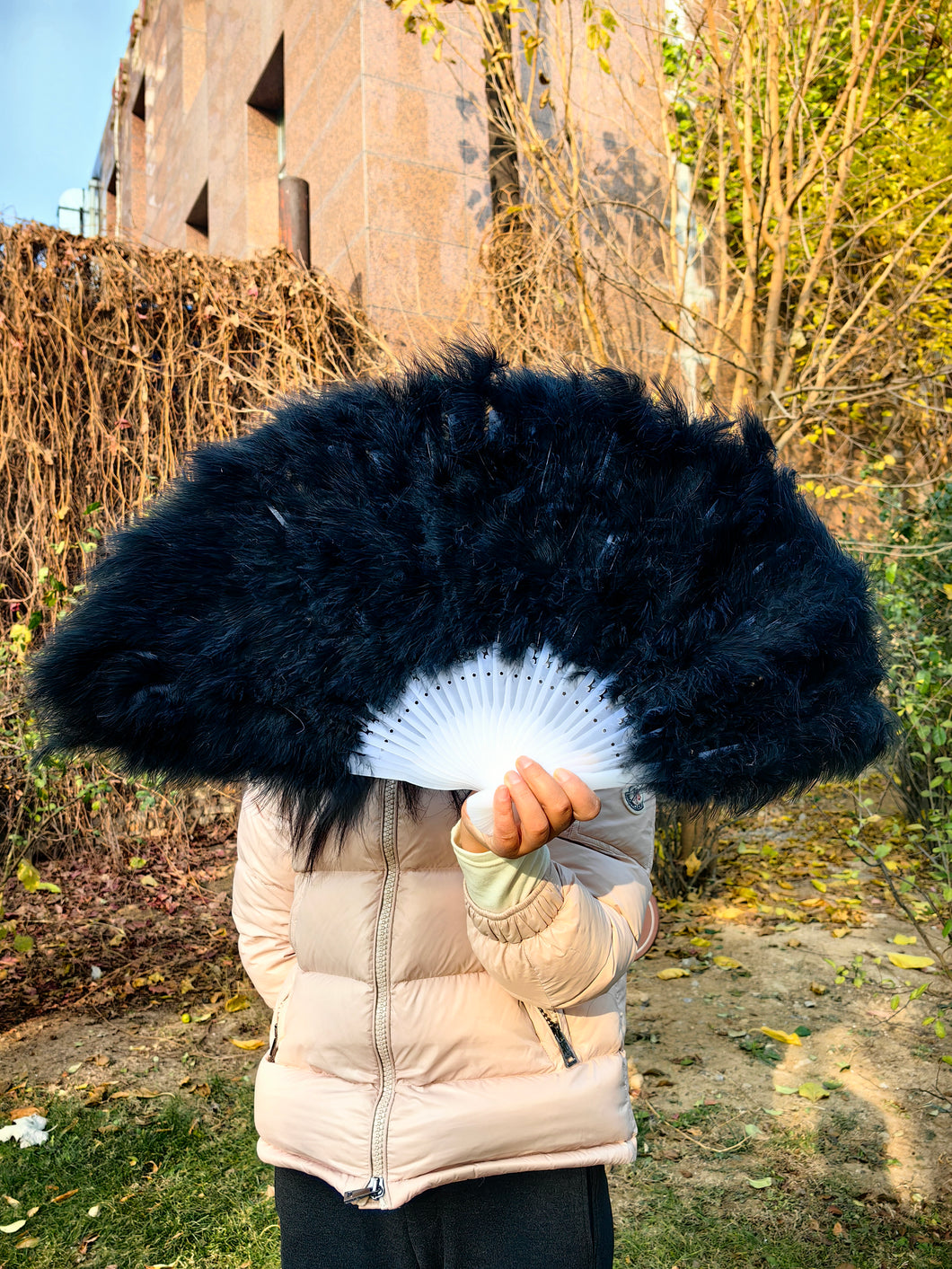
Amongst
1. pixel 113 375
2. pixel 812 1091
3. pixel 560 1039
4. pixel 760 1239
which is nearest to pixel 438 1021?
pixel 560 1039

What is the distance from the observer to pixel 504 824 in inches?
39.3

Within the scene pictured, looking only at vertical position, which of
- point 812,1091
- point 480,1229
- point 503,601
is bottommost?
point 812,1091

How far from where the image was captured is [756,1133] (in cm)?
294

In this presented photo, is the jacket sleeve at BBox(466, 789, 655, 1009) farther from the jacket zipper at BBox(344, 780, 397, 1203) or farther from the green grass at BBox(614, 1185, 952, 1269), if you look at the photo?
the green grass at BBox(614, 1185, 952, 1269)

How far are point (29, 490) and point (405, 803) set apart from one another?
4561 mm

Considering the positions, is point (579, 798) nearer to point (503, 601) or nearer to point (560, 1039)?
point (503, 601)

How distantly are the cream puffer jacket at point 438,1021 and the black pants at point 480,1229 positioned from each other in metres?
0.07

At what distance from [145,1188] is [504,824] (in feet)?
8.25

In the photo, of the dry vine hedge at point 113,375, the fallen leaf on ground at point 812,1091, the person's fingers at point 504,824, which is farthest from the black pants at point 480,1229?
the dry vine hedge at point 113,375

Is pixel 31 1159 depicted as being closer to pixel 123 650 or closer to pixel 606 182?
pixel 123 650

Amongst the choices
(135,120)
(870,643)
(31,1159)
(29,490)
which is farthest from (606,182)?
(135,120)

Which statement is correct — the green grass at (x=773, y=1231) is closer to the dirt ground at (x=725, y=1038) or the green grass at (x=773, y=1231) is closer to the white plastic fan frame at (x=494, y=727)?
the dirt ground at (x=725, y=1038)

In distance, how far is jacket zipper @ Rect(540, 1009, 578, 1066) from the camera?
1.26m

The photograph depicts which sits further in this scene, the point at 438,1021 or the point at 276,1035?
the point at 276,1035
